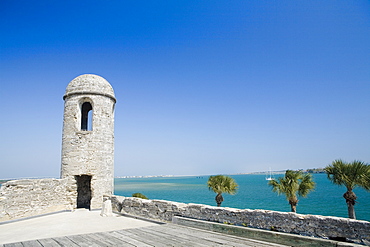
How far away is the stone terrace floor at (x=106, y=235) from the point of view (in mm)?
5758

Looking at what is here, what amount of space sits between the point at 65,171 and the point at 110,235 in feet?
25.2

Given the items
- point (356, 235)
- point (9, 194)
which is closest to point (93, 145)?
point (9, 194)

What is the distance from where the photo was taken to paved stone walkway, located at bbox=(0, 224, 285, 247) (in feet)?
18.4

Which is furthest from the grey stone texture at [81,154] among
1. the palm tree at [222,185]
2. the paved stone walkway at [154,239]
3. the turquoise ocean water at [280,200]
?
the turquoise ocean water at [280,200]

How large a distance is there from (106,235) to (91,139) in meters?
7.55

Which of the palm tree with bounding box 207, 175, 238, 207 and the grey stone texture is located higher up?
the grey stone texture

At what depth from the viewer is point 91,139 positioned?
13.2 metres

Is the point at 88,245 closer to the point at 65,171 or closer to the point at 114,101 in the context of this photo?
the point at 65,171

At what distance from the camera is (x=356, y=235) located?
15.6ft

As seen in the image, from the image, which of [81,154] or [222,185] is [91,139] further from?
[222,185]

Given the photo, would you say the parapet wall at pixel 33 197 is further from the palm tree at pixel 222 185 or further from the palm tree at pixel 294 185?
the palm tree at pixel 294 185

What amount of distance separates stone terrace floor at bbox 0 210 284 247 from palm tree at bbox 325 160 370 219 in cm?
781

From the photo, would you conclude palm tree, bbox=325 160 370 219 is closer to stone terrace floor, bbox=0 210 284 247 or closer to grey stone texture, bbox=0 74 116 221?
stone terrace floor, bbox=0 210 284 247

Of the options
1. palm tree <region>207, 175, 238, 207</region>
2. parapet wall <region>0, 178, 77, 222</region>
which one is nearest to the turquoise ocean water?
palm tree <region>207, 175, 238, 207</region>
